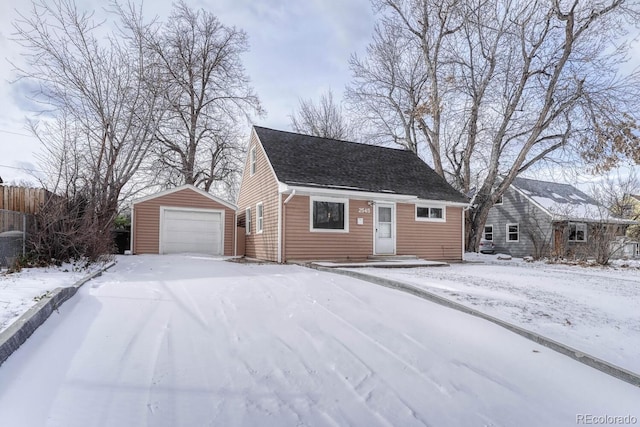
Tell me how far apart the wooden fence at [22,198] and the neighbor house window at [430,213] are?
1105 cm

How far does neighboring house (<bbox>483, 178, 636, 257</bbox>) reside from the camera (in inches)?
808

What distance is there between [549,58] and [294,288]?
53.5ft

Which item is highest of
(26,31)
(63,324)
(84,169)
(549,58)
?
(549,58)

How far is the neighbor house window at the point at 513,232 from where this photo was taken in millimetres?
22750

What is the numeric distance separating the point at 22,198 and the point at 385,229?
9.91 m

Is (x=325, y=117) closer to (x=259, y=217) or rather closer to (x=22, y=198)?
(x=259, y=217)

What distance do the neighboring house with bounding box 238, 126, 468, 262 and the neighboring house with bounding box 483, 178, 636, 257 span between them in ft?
30.0

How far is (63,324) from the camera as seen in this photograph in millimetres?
3520

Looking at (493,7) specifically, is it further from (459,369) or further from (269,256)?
(459,369)

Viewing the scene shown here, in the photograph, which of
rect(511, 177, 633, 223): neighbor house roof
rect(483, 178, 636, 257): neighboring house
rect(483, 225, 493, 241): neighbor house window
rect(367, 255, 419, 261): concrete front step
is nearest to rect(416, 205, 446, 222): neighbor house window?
rect(367, 255, 419, 261): concrete front step

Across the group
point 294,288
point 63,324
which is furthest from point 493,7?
point 63,324

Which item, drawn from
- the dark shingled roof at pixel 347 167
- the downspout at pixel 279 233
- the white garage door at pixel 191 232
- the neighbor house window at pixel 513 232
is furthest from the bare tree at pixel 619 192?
the white garage door at pixel 191 232

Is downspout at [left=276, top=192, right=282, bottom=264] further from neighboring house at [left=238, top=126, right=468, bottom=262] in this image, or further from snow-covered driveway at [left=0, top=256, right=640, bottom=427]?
snow-covered driveway at [left=0, top=256, right=640, bottom=427]

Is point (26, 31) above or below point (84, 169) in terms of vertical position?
above
